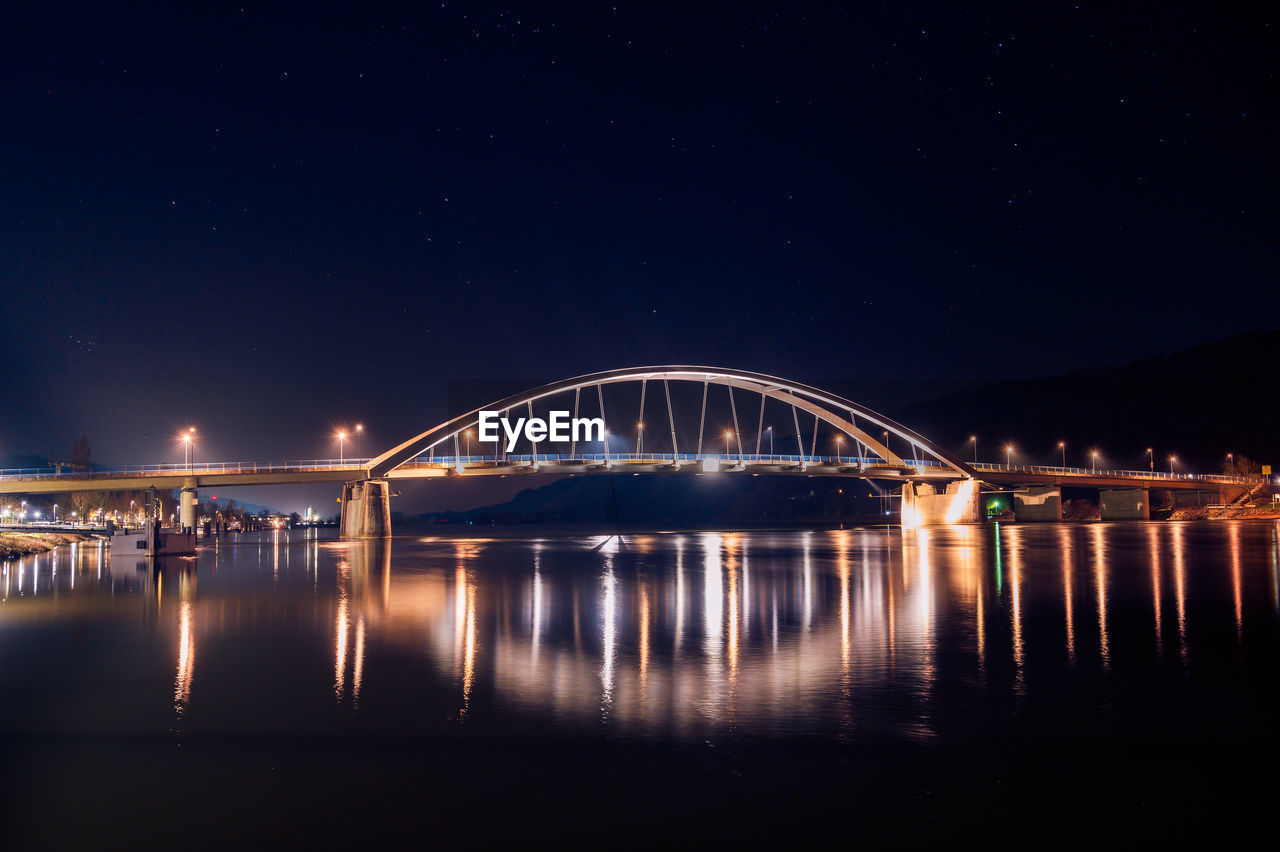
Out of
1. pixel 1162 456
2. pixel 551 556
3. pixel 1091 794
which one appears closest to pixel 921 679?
pixel 1091 794

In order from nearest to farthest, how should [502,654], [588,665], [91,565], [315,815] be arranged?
[315,815], [588,665], [502,654], [91,565]

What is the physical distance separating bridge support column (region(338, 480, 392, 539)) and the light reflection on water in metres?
53.4

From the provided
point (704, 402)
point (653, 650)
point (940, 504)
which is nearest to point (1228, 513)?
point (940, 504)

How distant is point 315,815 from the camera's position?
660cm

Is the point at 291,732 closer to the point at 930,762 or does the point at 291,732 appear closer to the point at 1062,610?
the point at 930,762

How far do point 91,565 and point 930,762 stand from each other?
44877 millimetres

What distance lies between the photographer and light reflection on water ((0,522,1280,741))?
9.62 metres

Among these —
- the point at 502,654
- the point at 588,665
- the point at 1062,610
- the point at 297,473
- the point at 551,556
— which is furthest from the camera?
the point at 297,473

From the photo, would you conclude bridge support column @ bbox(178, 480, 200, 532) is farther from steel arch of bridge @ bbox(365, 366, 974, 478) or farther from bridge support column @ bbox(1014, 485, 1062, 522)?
bridge support column @ bbox(1014, 485, 1062, 522)
